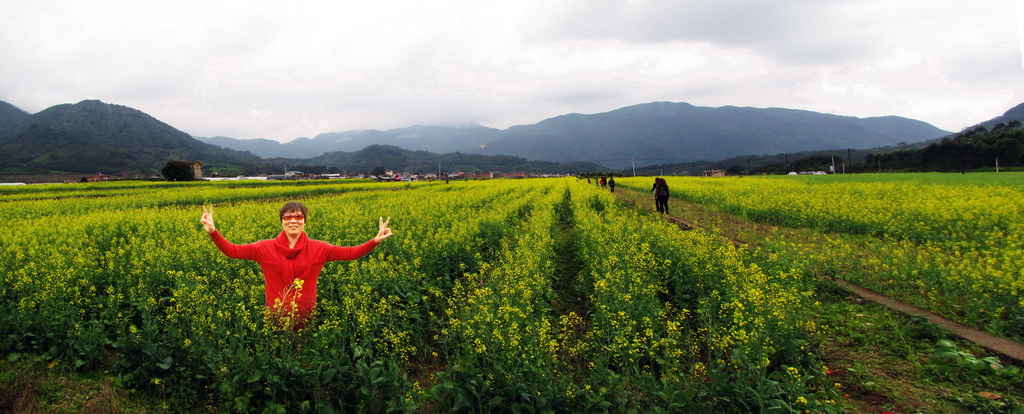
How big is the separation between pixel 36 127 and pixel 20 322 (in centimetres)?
17032

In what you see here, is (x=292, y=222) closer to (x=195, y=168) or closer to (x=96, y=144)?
(x=195, y=168)

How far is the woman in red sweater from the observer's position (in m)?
3.74

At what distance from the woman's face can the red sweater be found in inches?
4.9

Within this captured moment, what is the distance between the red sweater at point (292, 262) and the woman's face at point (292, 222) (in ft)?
0.41

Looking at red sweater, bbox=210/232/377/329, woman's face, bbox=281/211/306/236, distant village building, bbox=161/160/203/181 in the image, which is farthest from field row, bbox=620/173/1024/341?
distant village building, bbox=161/160/203/181

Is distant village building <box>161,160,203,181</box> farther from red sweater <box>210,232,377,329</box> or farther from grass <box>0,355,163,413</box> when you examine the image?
red sweater <box>210,232,377,329</box>

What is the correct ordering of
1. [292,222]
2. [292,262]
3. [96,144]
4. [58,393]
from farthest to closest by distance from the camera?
[96,144] < [292,262] < [292,222] < [58,393]

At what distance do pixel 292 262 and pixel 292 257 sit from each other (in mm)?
51

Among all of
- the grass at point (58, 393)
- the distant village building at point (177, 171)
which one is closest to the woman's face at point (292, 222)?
the grass at point (58, 393)

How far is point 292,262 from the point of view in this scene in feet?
12.8

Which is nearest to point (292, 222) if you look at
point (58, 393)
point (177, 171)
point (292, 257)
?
point (292, 257)

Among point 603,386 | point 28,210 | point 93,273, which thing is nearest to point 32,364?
point 93,273

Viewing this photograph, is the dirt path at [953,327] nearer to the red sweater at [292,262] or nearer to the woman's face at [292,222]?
the red sweater at [292,262]

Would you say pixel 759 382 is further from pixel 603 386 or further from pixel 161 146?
pixel 161 146
